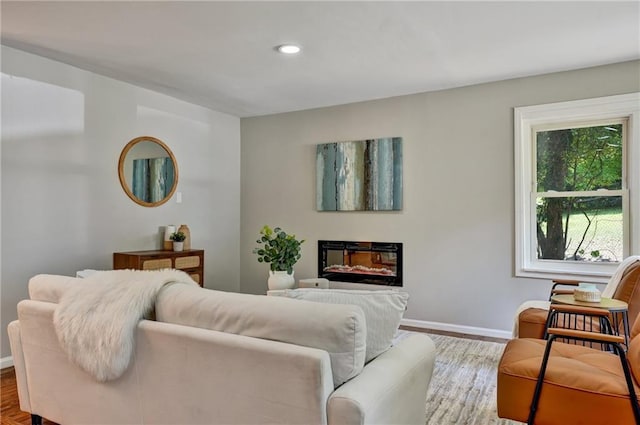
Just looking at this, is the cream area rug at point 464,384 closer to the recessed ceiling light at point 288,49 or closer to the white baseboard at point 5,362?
the recessed ceiling light at point 288,49

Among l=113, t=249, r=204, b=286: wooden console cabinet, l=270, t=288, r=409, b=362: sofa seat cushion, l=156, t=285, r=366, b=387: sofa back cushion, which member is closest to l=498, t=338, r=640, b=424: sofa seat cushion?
l=270, t=288, r=409, b=362: sofa seat cushion

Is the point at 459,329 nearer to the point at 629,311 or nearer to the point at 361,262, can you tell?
the point at 361,262

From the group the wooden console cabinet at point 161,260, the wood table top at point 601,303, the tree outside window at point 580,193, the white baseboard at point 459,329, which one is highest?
the tree outside window at point 580,193

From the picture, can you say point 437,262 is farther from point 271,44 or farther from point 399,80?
point 271,44

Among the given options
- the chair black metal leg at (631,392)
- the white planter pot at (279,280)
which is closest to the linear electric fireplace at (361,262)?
the white planter pot at (279,280)

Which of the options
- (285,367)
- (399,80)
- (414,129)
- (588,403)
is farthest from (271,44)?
(588,403)

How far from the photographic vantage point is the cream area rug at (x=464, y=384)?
2344 millimetres

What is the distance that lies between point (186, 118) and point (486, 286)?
3643 millimetres

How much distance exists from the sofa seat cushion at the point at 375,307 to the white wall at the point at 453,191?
2682mm

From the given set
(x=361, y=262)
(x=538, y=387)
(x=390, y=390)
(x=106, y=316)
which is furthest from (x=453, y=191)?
(x=106, y=316)

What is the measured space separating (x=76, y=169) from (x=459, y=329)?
3.83 m

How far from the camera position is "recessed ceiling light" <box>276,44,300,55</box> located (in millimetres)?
3131

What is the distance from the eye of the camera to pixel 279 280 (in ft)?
13.0

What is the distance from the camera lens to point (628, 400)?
65.9 inches
